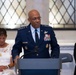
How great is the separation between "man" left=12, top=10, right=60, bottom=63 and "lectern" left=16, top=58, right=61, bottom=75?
0.45 meters

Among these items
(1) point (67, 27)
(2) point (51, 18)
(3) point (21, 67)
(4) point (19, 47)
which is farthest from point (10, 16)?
(3) point (21, 67)

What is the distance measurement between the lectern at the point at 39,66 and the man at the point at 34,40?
0.45 meters

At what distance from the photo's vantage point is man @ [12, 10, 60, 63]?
77.6 inches

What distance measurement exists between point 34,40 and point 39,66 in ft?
1.93

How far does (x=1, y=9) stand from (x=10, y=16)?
181 millimetres

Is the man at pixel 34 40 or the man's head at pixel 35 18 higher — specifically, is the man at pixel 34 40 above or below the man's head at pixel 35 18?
below

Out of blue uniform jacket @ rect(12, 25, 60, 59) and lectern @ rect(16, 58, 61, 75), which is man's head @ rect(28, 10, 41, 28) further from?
lectern @ rect(16, 58, 61, 75)

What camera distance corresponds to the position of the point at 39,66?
1462mm

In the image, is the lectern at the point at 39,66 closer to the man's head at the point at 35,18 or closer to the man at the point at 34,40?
the man at the point at 34,40

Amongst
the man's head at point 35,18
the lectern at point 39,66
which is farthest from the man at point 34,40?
the lectern at point 39,66

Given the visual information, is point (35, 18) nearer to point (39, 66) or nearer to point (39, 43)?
point (39, 43)

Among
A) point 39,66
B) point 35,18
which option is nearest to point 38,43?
point 35,18

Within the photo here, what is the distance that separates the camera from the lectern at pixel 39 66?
1459mm

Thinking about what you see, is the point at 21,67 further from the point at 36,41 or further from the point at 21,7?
the point at 21,7
